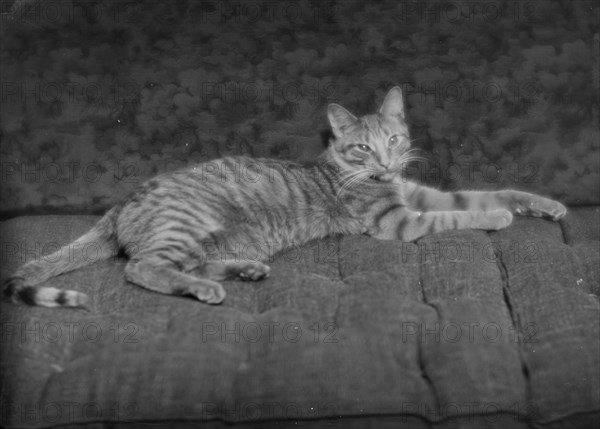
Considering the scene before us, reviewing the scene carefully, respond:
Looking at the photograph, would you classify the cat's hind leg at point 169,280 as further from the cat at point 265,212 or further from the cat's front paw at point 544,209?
the cat's front paw at point 544,209

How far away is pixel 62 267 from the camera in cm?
216

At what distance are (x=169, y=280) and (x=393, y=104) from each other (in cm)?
113

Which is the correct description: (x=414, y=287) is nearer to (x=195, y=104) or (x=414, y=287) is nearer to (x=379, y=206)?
(x=379, y=206)

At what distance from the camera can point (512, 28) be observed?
8.80ft

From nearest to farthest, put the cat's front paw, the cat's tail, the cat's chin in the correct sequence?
the cat's tail, the cat's front paw, the cat's chin

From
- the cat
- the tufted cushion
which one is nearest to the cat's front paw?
the cat

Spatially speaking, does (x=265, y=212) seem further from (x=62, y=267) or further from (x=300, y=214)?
(x=62, y=267)

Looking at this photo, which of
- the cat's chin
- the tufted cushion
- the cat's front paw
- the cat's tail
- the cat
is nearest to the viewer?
the tufted cushion

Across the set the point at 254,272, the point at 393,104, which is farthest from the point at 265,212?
the point at 393,104

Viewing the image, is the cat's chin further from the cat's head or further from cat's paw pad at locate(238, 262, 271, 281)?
cat's paw pad at locate(238, 262, 271, 281)

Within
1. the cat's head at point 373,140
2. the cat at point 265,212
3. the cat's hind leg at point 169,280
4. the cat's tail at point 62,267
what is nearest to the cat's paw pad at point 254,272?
the cat at point 265,212

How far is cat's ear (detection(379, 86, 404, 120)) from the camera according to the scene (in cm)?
256

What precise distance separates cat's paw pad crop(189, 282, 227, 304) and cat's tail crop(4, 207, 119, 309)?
33cm

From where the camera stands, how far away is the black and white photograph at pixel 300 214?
166 cm
